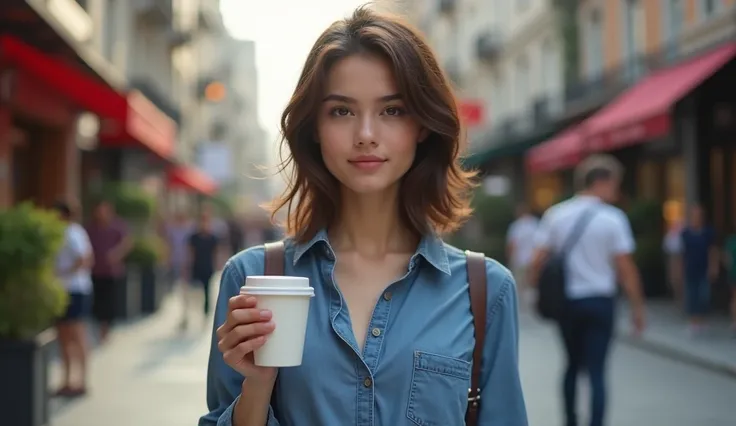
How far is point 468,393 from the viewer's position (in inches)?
89.7

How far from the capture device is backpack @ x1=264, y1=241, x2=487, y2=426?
2.29 meters

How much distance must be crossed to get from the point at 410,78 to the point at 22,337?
566cm

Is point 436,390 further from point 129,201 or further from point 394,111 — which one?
point 129,201

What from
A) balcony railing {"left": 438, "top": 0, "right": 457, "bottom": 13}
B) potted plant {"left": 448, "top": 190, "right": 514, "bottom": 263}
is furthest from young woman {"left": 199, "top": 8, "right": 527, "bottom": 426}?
balcony railing {"left": 438, "top": 0, "right": 457, "bottom": 13}

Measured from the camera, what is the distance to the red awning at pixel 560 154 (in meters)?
20.7

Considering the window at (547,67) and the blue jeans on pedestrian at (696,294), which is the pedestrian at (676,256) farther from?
the window at (547,67)

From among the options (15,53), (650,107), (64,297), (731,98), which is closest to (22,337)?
(64,297)

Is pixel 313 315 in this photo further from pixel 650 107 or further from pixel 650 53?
pixel 650 53

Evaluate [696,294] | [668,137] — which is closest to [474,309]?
[696,294]

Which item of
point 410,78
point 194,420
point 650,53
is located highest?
point 650,53

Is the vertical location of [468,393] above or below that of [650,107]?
below

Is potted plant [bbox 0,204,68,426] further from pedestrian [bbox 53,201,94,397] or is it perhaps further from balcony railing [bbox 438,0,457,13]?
balcony railing [bbox 438,0,457,13]

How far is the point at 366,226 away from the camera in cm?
237

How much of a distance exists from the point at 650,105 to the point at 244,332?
15806 mm
